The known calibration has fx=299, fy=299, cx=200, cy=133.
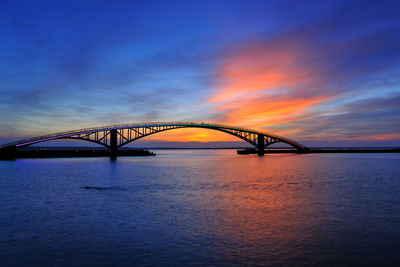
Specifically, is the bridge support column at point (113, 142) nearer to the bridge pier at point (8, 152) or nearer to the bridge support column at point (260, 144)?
the bridge pier at point (8, 152)

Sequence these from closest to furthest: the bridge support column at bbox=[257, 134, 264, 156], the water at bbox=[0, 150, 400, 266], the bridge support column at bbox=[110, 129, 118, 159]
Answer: the water at bbox=[0, 150, 400, 266] → the bridge support column at bbox=[110, 129, 118, 159] → the bridge support column at bbox=[257, 134, 264, 156]

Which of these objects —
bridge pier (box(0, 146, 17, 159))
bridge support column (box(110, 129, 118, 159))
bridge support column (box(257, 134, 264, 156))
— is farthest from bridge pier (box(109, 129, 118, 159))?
bridge support column (box(257, 134, 264, 156))

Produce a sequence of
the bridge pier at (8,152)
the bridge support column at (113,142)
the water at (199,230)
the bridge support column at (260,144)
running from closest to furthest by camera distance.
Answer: the water at (199,230) → the bridge pier at (8,152) → the bridge support column at (113,142) → the bridge support column at (260,144)

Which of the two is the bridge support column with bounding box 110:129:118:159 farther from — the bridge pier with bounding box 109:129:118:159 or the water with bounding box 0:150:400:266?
the water with bounding box 0:150:400:266

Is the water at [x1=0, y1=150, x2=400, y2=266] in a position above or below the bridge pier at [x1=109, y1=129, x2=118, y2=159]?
below

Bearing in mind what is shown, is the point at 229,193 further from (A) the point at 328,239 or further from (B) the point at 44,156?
(B) the point at 44,156

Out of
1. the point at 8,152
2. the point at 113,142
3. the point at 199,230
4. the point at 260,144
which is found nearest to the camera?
the point at 199,230

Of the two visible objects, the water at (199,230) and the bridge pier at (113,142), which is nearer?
the water at (199,230)

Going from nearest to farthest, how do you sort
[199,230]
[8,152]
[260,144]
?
1. [199,230]
2. [8,152]
3. [260,144]

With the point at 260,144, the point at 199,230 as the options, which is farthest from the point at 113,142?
the point at 199,230

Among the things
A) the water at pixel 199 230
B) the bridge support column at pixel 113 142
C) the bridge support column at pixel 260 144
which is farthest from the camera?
the bridge support column at pixel 260 144

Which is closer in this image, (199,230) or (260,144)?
(199,230)

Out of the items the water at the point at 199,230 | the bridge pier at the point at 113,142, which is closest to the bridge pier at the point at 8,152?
the bridge pier at the point at 113,142

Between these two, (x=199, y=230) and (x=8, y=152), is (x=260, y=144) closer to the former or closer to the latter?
(x=8, y=152)
